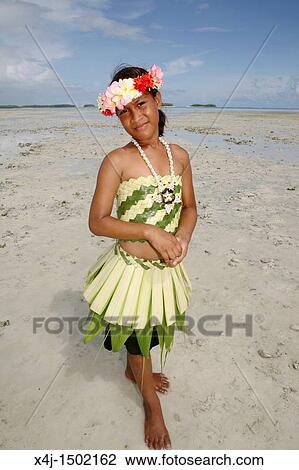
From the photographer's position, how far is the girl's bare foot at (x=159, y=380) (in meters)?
2.82

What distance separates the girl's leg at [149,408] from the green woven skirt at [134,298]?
20cm

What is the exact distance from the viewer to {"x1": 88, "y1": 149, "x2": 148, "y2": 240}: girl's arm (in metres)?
2.04

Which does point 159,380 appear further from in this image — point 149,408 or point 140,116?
point 140,116

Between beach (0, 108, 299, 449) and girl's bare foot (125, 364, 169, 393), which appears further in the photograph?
girl's bare foot (125, 364, 169, 393)

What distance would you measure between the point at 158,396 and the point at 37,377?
991 mm

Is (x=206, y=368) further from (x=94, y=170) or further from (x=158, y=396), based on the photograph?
(x=94, y=170)

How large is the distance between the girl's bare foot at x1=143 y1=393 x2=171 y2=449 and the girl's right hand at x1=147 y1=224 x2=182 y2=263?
1.15 meters

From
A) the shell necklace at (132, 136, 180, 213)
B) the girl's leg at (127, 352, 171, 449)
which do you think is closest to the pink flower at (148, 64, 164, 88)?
the shell necklace at (132, 136, 180, 213)

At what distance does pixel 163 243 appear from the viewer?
199cm

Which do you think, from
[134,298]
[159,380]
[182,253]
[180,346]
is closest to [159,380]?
[159,380]

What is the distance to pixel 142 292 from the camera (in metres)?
2.22

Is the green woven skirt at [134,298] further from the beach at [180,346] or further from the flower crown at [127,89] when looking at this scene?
the flower crown at [127,89]

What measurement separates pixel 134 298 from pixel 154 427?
0.94 m

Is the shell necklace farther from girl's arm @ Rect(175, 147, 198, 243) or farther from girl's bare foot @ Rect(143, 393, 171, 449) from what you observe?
girl's bare foot @ Rect(143, 393, 171, 449)
